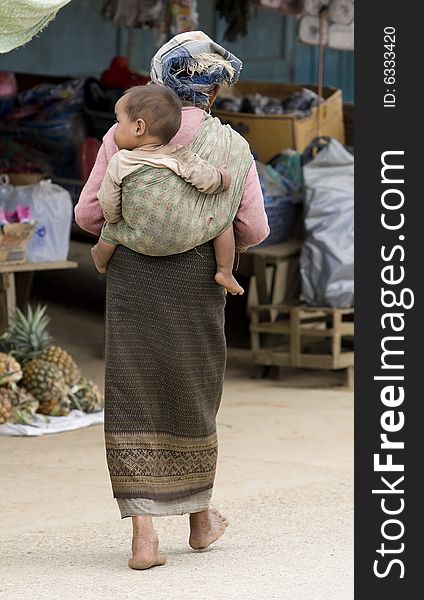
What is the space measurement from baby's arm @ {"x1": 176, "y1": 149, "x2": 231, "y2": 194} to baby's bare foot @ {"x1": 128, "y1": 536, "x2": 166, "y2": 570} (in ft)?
3.83

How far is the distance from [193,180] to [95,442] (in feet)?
9.25

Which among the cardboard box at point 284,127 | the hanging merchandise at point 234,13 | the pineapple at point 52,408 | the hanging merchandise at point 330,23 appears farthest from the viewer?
the hanging merchandise at point 234,13

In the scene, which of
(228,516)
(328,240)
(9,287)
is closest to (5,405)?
(9,287)

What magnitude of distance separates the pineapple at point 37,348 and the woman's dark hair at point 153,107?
3309 millimetres

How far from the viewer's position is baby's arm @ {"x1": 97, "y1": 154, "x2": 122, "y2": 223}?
13.2 feet

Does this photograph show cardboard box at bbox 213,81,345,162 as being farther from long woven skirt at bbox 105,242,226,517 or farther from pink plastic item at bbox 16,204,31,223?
long woven skirt at bbox 105,242,226,517

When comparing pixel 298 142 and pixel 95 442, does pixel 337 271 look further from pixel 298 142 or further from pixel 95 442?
pixel 95 442

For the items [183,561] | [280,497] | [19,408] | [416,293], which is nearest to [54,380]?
[19,408]

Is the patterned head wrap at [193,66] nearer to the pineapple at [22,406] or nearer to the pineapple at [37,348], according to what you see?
the pineapple at [22,406]

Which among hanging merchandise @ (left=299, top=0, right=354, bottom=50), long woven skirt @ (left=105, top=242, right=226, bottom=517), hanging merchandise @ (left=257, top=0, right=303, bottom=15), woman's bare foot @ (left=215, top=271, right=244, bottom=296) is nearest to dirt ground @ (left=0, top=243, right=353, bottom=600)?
long woven skirt @ (left=105, top=242, right=226, bottom=517)

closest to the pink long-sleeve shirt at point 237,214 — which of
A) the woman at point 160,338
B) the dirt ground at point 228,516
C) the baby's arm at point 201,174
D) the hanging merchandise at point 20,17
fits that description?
the woman at point 160,338

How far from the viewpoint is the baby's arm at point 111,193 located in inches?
158

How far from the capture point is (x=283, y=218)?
338 inches

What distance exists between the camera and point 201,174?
13.2ft
